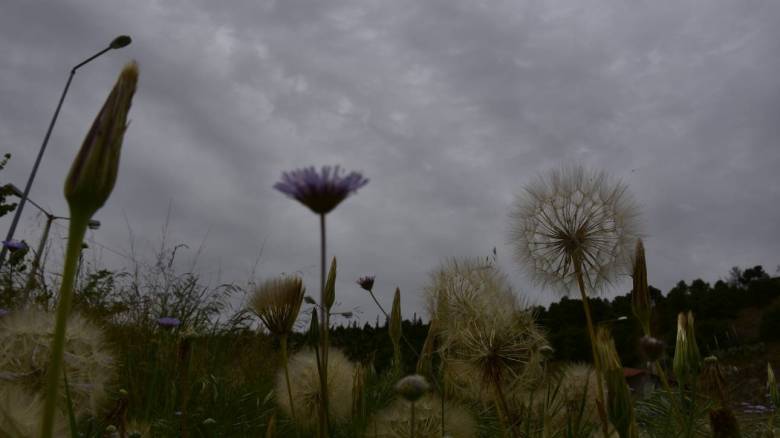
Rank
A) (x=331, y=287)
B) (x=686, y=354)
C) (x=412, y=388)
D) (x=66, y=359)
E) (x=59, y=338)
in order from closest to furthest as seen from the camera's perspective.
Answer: (x=59, y=338) → (x=412, y=388) → (x=66, y=359) → (x=331, y=287) → (x=686, y=354)

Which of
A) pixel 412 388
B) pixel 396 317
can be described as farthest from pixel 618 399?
pixel 396 317

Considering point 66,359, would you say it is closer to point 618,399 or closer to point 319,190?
point 319,190

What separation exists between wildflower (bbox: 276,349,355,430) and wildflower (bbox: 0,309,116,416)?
1.28 metres

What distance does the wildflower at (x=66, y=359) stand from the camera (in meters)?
1.95

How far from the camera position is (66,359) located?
1.98m

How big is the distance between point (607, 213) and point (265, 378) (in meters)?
4.93

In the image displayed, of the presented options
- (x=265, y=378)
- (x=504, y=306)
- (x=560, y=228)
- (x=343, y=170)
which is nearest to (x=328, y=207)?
(x=343, y=170)

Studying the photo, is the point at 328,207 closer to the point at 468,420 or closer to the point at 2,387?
the point at 2,387

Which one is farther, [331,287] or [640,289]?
[640,289]

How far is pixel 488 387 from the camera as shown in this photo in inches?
125

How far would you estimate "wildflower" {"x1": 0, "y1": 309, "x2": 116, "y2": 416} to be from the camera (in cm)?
195

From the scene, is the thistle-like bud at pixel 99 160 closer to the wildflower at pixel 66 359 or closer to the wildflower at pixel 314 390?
the wildflower at pixel 66 359

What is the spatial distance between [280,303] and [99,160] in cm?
115

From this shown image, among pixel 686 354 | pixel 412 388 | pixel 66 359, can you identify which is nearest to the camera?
pixel 412 388
